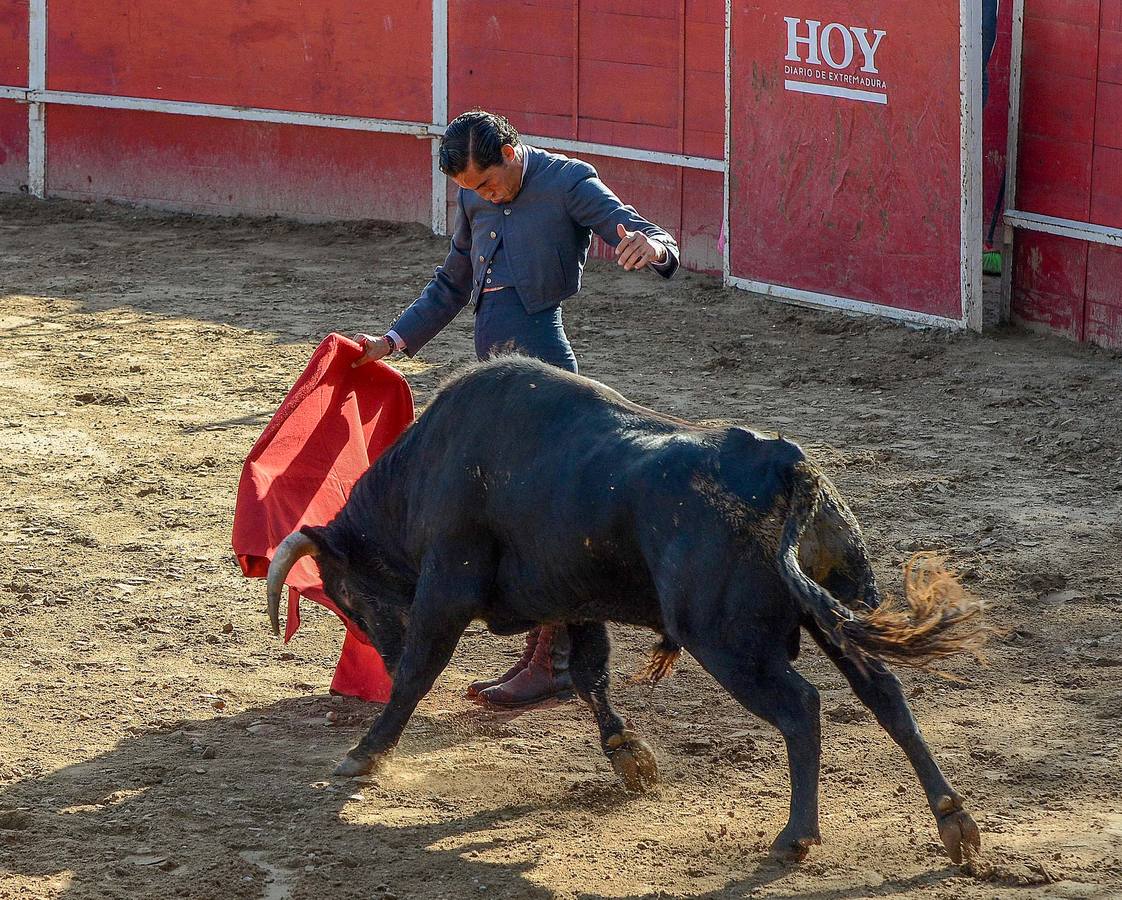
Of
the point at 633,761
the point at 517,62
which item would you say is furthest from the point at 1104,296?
the point at 633,761

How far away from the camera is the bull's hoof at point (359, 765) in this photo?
3.99 meters

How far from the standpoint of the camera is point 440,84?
35.0 feet

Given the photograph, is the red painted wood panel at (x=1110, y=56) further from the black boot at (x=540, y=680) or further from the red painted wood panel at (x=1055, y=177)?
the black boot at (x=540, y=680)

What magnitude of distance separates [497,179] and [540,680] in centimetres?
137

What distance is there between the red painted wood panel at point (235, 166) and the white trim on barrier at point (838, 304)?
2.70 metres

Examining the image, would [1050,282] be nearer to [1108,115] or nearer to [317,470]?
[1108,115]

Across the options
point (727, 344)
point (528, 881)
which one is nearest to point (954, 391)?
point (727, 344)

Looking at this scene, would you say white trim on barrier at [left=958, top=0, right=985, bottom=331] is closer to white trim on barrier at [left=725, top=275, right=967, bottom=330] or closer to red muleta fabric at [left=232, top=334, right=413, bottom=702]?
white trim on barrier at [left=725, top=275, right=967, bottom=330]

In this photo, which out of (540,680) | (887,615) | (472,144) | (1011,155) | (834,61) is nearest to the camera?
(887,615)

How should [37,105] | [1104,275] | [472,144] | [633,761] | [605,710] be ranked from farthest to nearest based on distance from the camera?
1. [37,105]
2. [1104,275]
3. [472,144]
4. [605,710]
5. [633,761]

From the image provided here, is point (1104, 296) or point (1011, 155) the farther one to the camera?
point (1011, 155)

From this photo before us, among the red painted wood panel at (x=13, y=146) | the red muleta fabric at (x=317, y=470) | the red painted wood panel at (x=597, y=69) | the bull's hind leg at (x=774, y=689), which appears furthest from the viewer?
the red painted wood panel at (x=13, y=146)

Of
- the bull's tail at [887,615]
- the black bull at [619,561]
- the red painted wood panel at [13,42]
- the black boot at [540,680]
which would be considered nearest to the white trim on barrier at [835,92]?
the black boot at [540,680]

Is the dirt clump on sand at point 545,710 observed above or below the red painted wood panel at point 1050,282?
below
